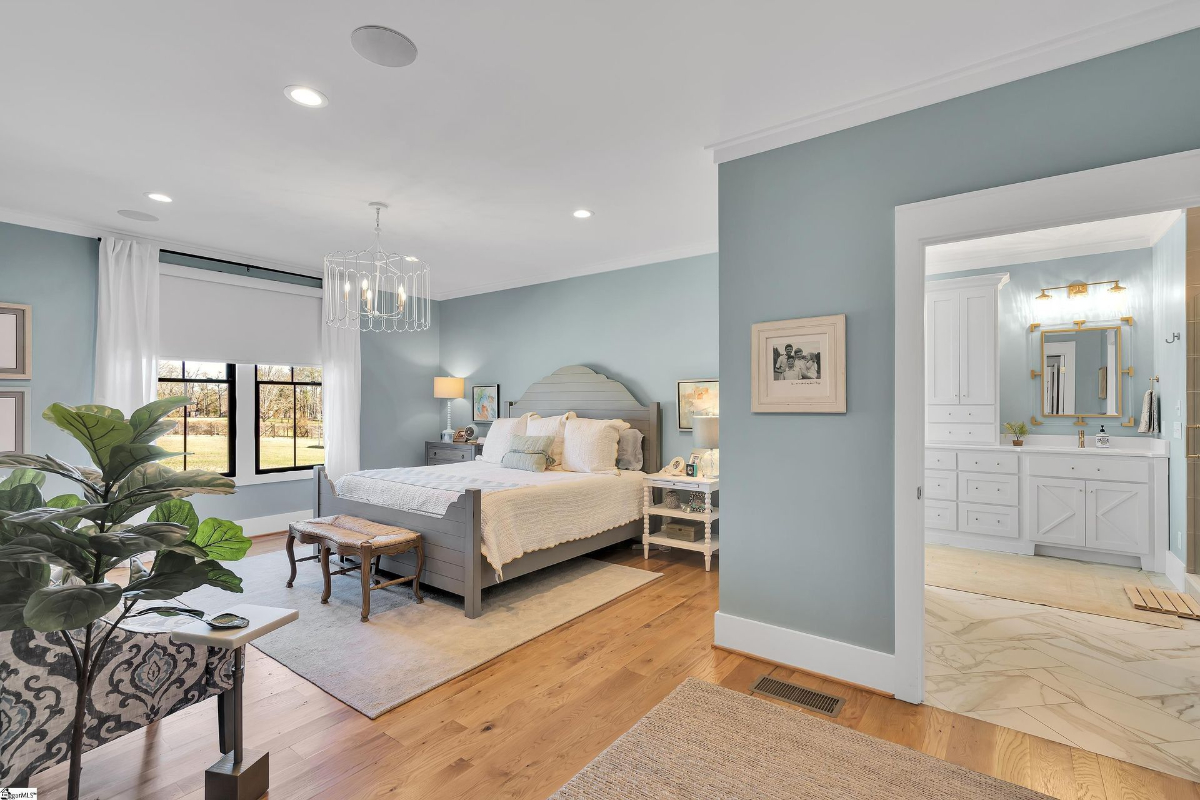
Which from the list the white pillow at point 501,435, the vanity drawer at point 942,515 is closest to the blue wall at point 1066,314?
the vanity drawer at point 942,515

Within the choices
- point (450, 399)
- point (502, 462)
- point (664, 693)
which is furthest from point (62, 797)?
point (450, 399)

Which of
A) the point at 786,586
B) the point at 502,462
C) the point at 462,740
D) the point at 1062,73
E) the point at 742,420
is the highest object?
the point at 1062,73

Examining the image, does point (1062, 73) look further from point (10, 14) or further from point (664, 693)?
point (10, 14)

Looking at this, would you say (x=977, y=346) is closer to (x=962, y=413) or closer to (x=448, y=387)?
(x=962, y=413)

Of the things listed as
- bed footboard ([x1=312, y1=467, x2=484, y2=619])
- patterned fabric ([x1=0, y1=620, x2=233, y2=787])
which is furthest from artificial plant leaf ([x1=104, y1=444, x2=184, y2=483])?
bed footboard ([x1=312, y1=467, x2=484, y2=619])

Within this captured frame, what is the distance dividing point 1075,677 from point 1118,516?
2.34 m

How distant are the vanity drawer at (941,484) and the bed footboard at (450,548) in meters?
3.94

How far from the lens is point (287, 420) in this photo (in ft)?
19.4

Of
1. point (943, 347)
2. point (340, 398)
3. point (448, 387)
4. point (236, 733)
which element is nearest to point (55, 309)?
point (340, 398)

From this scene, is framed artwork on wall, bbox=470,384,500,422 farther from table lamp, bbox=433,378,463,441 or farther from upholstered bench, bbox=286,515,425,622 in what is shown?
upholstered bench, bbox=286,515,425,622

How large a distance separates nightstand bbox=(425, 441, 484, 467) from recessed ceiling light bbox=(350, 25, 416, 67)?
15.0 ft

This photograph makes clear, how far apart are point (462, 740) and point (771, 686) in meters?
1.39

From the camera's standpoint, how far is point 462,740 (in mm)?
2215

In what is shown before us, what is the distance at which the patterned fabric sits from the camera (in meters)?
1.46
